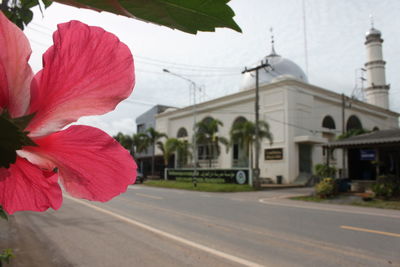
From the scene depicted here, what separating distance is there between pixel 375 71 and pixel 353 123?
31.1 feet

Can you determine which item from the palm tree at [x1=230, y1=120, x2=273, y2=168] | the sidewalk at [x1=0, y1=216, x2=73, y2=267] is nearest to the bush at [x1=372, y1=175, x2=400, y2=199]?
the palm tree at [x1=230, y1=120, x2=273, y2=168]

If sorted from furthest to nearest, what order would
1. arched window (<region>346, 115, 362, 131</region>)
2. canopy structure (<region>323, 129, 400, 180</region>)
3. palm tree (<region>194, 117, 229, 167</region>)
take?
arched window (<region>346, 115, 362, 131</region>)
palm tree (<region>194, 117, 229, 167</region>)
canopy structure (<region>323, 129, 400, 180</region>)

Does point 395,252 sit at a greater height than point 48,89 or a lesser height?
lesser

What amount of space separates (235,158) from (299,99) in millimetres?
8123

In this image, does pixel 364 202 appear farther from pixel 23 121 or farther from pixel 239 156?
pixel 239 156

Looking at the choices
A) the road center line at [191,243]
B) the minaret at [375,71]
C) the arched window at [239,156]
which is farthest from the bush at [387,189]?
the minaret at [375,71]

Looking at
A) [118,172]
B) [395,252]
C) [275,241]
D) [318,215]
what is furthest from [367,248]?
[118,172]

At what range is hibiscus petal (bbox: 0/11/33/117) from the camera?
27 cm

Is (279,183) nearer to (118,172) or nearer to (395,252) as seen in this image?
(395,252)

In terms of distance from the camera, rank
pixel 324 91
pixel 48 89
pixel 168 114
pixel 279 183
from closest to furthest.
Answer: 1. pixel 48 89
2. pixel 279 183
3. pixel 324 91
4. pixel 168 114

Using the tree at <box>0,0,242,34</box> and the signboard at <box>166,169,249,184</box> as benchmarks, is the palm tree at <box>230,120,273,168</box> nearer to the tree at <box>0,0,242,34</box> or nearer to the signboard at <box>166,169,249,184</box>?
the signboard at <box>166,169,249,184</box>

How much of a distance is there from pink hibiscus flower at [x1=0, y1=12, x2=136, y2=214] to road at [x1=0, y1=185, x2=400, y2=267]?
3.52 metres

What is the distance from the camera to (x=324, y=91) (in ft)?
98.9

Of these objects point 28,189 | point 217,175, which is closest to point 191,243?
point 28,189
